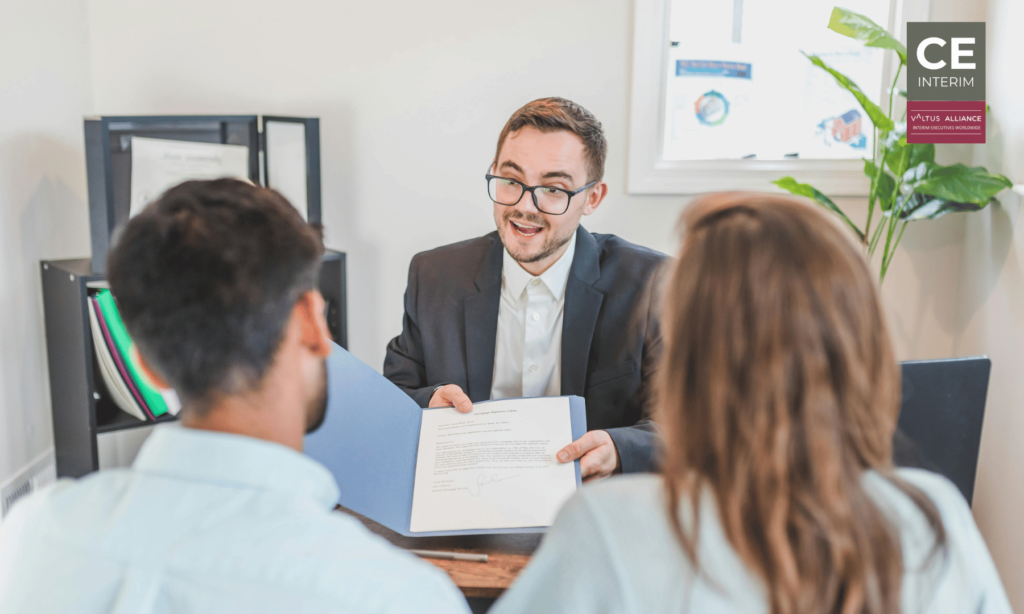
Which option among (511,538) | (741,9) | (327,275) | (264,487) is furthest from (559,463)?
(741,9)

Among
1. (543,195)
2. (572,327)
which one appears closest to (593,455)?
(572,327)

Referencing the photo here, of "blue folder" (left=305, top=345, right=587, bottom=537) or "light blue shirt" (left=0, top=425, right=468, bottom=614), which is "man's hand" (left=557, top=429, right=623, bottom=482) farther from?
"light blue shirt" (left=0, top=425, right=468, bottom=614)

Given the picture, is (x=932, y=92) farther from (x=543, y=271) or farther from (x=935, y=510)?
(x=935, y=510)

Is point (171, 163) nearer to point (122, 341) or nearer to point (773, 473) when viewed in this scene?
point (122, 341)

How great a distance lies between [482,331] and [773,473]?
3.82 ft

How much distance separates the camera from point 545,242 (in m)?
1.73

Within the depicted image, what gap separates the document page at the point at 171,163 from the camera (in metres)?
2.11

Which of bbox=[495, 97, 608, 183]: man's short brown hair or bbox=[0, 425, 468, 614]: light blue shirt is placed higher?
bbox=[495, 97, 608, 183]: man's short brown hair

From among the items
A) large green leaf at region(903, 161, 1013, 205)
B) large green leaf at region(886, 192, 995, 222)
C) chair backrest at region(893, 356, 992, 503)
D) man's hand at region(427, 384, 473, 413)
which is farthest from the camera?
large green leaf at region(886, 192, 995, 222)

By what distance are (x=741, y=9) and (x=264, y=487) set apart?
233cm

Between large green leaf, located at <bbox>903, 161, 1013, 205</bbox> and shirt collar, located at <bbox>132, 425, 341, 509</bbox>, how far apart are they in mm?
1866

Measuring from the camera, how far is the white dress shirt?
174cm

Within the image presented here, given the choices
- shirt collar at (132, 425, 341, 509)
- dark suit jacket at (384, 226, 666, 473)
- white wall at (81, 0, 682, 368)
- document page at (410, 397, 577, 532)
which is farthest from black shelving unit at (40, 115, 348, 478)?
shirt collar at (132, 425, 341, 509)

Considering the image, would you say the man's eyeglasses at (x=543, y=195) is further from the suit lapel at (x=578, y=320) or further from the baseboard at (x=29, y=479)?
the baseboard at (x=29, y=479)
